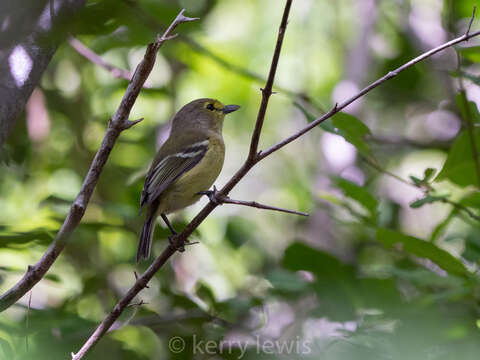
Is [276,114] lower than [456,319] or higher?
higher

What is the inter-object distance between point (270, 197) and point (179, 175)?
2.93 meters

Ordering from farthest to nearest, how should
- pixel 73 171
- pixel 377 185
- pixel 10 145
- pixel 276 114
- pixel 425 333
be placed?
pixel 276 114
pixel 377 185
pixel 73 171
pixel 10 145
pixel 425 333

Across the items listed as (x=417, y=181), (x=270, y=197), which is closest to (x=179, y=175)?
(x=417, y=181)

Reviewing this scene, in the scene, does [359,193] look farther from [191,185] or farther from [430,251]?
[191,185]

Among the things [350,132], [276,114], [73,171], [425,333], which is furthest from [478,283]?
[276,114]

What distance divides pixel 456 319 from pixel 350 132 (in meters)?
0.94

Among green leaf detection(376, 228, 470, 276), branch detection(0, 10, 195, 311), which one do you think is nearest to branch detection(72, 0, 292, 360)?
branch detection(0, 10, 195, 311)

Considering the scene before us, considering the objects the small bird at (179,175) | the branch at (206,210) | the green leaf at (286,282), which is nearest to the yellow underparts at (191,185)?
the small bird at (179,175)

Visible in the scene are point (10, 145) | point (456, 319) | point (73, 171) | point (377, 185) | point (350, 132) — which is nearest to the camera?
point (456, 319)

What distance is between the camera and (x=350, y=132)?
8.75 ft

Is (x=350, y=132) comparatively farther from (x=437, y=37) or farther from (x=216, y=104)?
(x=437, y=37)

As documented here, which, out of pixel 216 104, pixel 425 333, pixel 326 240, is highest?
pixel 216 104

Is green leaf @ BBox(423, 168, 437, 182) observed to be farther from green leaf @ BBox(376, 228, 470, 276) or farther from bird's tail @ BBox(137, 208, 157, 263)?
bird's tail @ BBox(137, 208, 157, 263)

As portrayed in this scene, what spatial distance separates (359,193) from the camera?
2.81 m
